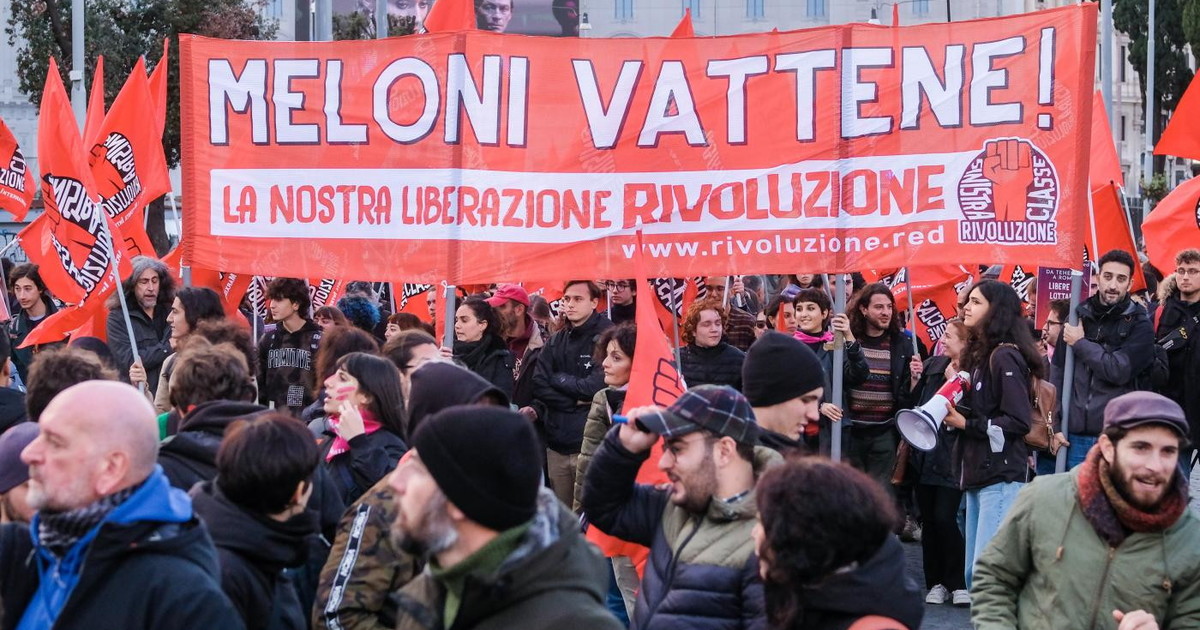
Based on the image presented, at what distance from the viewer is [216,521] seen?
13.2 feet

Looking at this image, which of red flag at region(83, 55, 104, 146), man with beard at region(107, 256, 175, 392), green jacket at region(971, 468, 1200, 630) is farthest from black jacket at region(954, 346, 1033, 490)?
red flag at region(83, 55, 104, 146)

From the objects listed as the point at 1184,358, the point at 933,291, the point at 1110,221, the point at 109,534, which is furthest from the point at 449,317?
the point at 933,291

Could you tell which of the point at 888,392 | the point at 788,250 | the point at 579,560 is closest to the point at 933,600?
the point at 888,392

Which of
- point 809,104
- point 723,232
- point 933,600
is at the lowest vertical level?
point 933,600

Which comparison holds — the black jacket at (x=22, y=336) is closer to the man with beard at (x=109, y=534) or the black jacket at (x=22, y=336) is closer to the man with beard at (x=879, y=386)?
the man with beard at (x=879, y=386)

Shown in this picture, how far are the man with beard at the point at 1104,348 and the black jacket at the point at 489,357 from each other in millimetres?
3336

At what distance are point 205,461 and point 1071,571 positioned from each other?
2.64m

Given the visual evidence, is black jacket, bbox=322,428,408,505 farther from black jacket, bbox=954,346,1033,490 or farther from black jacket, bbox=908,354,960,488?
black jacket, bbox=908,354,960,488

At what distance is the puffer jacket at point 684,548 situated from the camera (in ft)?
13.2

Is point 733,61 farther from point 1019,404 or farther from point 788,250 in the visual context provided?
point 1019,404

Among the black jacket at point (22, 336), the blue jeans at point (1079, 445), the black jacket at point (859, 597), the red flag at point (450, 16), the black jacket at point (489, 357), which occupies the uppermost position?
the red flag at point (450, 16)

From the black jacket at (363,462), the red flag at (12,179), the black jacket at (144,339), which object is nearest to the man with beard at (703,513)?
the black jacket at (363,462)

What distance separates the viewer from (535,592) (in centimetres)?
296

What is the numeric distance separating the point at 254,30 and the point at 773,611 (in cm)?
2935
